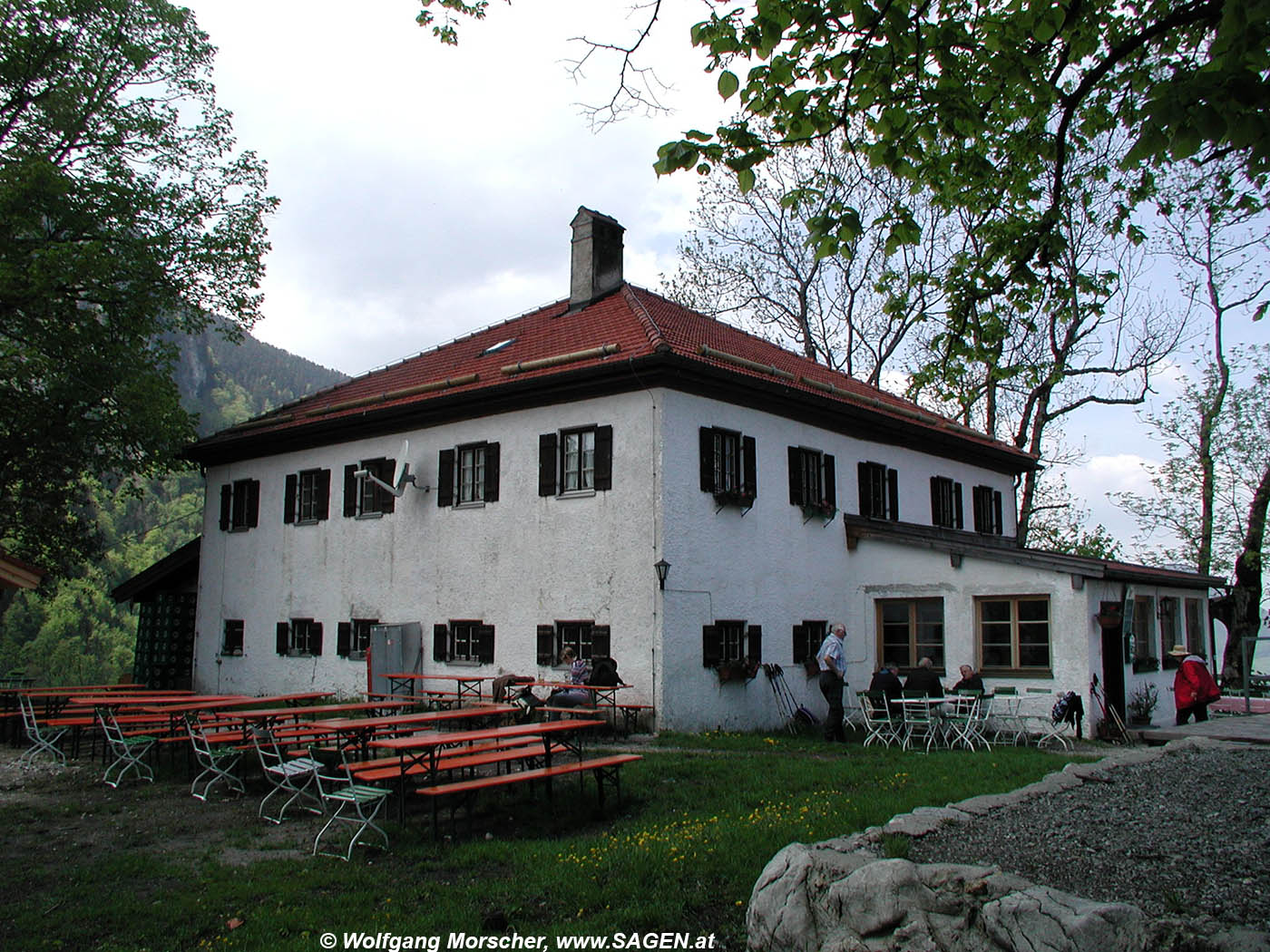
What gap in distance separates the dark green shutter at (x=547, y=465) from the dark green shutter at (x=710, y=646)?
3.61 meters

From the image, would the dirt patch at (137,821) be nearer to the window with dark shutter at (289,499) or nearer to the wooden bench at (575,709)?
the wooden bench at (575,709)

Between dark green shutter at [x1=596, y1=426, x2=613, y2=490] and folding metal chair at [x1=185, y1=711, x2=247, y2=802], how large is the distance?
7046 millimetres

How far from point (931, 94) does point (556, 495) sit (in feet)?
35.2

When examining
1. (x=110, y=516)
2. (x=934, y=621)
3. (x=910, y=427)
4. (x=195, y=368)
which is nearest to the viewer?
Result: (x=934, y=621)

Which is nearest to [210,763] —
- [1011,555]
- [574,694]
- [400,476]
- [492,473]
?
[574,694]

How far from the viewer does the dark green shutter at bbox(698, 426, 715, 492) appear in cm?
1691

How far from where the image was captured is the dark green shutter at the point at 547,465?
696 inches

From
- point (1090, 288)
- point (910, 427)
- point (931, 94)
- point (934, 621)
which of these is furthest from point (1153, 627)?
point (931, 94)

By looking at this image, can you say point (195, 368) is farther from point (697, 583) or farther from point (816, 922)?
point (816, 922)

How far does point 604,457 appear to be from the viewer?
16969mm

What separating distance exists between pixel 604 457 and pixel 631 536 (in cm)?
149

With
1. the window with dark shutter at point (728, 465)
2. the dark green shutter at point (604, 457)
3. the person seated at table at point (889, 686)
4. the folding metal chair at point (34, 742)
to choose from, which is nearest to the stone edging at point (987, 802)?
the person seated at table at point (889, 686)

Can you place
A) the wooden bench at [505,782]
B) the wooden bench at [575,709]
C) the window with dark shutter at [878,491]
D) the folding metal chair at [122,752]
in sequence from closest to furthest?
the wooden bench at [505,782] → the folding metal chair at [122,752] → the wooden bench at [575,709] → the window with dark shutter at [878,491]

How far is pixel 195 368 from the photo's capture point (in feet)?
364
